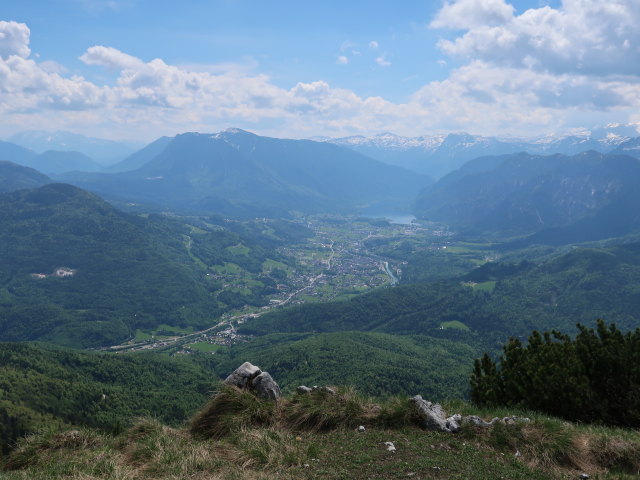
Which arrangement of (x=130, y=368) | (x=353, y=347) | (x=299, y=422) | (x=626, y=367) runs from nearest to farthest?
1. (x=299, y=422)
2. (x=626, y=367)
3. (x=130, y=368)
4. (x=353, y=347)

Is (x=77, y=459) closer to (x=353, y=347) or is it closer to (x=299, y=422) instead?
(x=299, y=422)

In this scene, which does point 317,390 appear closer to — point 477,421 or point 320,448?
point 320,448

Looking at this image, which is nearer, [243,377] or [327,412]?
[327,412]

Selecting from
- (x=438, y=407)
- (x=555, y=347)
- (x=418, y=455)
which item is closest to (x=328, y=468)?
(x=418, y=455)

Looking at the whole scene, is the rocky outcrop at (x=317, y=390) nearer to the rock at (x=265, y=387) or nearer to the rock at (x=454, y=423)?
the rock at (x=265, y=387)

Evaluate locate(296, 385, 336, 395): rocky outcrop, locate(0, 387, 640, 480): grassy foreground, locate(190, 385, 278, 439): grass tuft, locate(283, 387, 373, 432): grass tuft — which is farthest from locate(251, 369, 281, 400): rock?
locate(296, 385, 336, 395): rocky outcrop

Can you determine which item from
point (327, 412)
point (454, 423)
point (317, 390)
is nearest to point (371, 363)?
point (317, 390)
